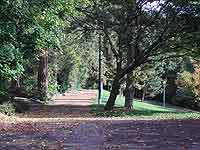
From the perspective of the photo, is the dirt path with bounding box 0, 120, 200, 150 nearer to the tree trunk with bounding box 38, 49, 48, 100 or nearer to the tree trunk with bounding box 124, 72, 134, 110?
the tree trunk with bounding box 124, 72, 134, 110

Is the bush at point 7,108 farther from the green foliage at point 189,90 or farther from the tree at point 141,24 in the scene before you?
the green foliage at point 189,90

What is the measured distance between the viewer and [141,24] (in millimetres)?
31062

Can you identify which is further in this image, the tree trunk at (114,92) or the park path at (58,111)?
the tree trunk at (114,92)

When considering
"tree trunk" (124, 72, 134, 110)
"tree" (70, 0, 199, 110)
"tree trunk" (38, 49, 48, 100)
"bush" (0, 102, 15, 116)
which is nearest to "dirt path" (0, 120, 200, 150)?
"bush" (0, 102, 15, 116)

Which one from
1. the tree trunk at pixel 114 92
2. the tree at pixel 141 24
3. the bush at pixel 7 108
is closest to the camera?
the bush at pixel 7 108

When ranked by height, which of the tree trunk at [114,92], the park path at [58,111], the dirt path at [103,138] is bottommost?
the dirt path at [103,138]

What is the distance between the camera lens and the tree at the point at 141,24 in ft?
98.4

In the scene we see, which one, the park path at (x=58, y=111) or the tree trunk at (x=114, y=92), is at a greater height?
the tree trunk at (x=114, y=92)

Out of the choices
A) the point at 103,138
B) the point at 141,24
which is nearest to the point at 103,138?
the point at 103,138

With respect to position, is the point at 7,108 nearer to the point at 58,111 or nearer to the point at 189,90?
the point at 58,111

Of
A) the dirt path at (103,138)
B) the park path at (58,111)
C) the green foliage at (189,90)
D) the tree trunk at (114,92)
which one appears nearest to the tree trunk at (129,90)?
the park path at (58,111)

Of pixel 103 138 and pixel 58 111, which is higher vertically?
pixel 58 111

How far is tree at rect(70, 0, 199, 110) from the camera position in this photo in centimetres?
3000

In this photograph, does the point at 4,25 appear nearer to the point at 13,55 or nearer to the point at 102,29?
the point at 13,55
